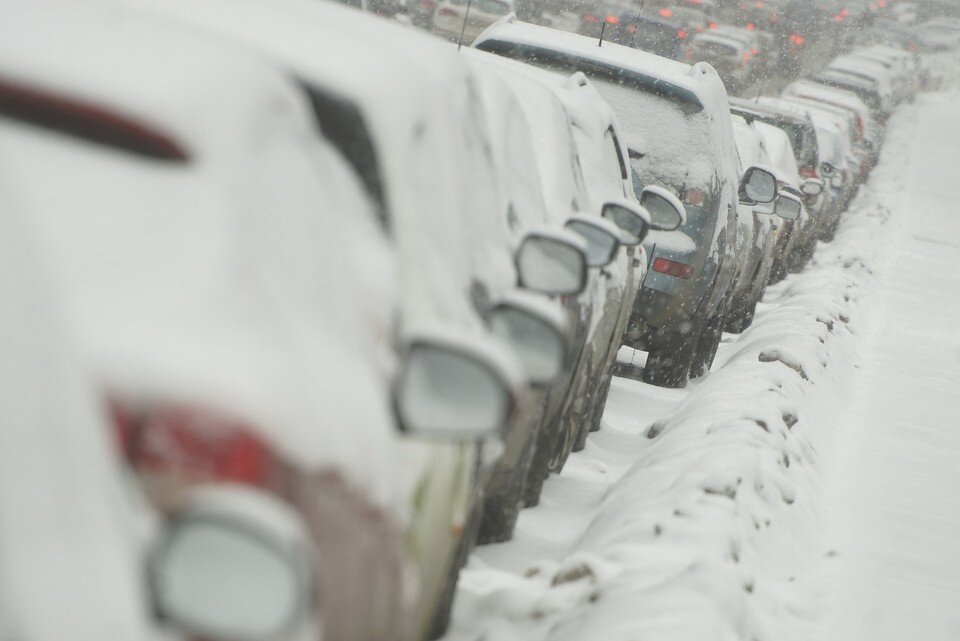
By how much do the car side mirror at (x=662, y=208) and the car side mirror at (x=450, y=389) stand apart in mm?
5035

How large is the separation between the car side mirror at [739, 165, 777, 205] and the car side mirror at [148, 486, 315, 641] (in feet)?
29.5

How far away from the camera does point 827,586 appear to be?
5.64 metres

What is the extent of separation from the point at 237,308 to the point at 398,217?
0.96 metres

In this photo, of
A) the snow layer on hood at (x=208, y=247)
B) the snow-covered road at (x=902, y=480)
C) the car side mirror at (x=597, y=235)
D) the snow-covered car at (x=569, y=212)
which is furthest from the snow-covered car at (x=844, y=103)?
the snow layer on hood at (x=208, y=247)

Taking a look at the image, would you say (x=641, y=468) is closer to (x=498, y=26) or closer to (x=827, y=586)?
(x=827, y=586)

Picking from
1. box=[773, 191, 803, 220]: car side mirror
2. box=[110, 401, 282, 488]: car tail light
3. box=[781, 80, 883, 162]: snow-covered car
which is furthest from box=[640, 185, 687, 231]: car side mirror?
box=[781, 80, 883, 162]: snow-covered car

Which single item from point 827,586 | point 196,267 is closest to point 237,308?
point 196,267

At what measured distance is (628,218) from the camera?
653 centimetres

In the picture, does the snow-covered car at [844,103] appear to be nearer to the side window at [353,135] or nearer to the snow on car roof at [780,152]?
the snow on car roof at [780,152]

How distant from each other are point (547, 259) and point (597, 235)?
3.91 ft

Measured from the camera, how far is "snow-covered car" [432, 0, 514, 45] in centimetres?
3059

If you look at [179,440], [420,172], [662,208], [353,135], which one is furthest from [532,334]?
[662,208]

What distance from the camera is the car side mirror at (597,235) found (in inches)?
213

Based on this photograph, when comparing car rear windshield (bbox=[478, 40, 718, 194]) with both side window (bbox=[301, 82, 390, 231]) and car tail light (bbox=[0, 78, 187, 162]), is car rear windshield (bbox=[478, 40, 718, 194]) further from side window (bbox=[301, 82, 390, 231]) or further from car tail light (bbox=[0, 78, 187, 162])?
car tail light (bbox=[0, 78, 187, 162])
